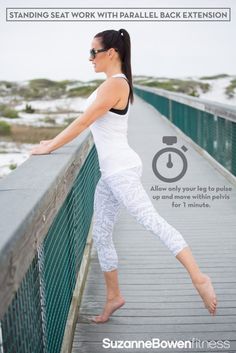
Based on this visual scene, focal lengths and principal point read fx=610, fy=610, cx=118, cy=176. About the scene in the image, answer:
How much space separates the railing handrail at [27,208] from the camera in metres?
1.13

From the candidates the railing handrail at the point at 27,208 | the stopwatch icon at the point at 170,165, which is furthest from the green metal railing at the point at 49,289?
the stopwatch icon at the point at 170,165

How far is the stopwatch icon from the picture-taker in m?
5.97

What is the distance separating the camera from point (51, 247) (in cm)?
204

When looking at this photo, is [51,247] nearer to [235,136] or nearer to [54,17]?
[54,17]

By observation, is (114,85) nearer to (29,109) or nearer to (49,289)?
(49,289)

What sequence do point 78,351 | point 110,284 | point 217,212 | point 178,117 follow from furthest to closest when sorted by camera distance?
point 178,117, point 217,212, point 110,284, point 78,351

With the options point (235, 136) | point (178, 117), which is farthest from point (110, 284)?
point (178, 117)

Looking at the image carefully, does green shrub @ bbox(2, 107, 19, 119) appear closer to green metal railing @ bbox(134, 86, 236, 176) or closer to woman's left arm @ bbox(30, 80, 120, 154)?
green metal railing @ bbox(134, 86, 236, 176)

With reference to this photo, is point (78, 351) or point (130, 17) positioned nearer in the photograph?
point (78, 351)

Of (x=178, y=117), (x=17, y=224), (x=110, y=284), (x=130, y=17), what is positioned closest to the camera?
(x=17, y=224)

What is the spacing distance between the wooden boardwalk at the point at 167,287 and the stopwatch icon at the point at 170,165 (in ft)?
3.55

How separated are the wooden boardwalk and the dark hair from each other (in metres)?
0.96

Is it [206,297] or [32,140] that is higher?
[206,297]

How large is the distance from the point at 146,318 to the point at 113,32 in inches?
47.6
